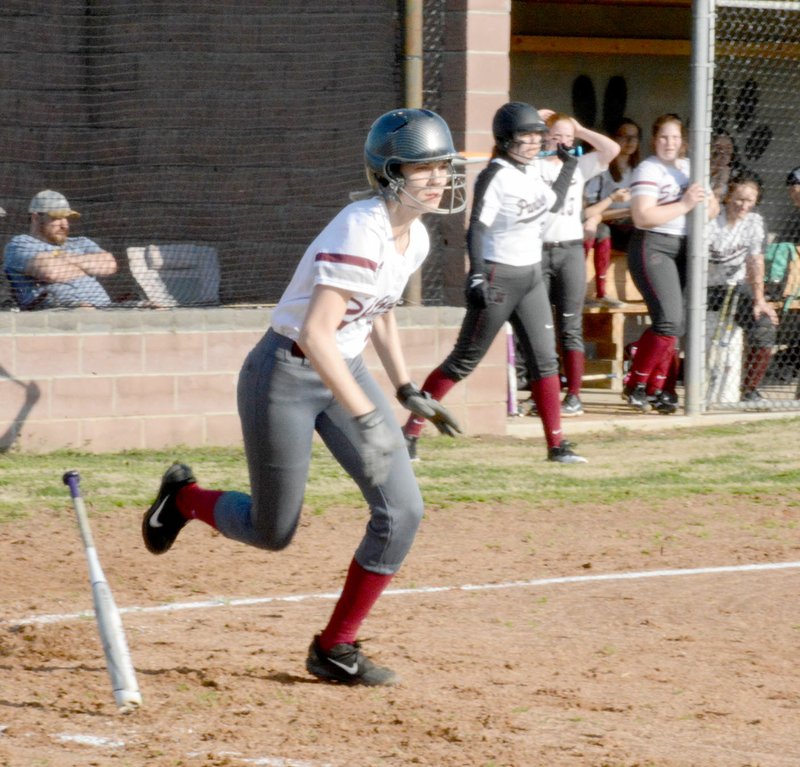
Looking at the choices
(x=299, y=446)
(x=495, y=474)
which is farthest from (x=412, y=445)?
(x=299, y=446)

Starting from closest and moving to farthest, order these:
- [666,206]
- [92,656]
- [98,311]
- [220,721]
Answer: [220,721]
[92,656]
[98,311]
[666,206]

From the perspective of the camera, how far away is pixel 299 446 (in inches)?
195

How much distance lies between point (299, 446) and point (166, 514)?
994 millimetres

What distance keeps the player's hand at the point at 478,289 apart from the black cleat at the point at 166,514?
353 cm

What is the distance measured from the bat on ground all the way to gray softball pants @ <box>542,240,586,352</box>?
6.13 metres

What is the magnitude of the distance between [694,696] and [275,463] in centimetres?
155

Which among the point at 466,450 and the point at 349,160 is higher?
the point at 349,160

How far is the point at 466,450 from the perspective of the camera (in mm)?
10094

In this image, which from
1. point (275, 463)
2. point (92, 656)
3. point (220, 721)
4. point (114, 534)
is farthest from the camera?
point (114, 534)

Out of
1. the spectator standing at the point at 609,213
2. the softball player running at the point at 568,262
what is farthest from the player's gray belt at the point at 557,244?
the spectator standing at the point at 609,213

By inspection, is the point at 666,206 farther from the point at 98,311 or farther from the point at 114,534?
the point at 114,534

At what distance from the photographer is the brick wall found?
30.7ft

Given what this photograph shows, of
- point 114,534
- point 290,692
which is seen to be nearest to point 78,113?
point 114,534

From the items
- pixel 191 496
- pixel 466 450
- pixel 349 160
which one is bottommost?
pixel 466 450
